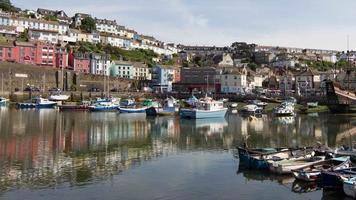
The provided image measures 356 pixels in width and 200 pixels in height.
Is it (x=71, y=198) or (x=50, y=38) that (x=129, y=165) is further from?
(x=50, y=38)

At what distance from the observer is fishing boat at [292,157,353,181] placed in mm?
20312

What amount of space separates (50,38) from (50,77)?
78.3 ft

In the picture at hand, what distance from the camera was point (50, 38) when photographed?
113625 millimetres

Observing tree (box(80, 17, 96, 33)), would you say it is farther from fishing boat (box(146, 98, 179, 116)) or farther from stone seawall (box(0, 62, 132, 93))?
fishing boat (box(146, 98, 179, 116))

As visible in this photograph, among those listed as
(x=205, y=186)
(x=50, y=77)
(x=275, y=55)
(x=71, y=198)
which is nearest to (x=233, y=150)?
(x=205, y=186)

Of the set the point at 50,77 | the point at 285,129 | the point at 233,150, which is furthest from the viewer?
the point at 50,77

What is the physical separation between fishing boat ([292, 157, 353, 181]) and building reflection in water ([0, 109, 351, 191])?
8522 mm

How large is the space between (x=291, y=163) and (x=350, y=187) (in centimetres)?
485

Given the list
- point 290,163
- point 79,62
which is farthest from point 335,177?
point 79,62

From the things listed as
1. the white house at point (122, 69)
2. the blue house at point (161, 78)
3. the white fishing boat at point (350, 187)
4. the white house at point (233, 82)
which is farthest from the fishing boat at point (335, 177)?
the blue house at point (161, 78)

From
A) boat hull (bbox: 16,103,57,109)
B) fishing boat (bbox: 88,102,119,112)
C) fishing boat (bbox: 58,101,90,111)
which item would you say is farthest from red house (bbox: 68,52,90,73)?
fishing boat (bbox: 88,102,119,112)

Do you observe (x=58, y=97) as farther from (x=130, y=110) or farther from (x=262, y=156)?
(x=262, y=156)

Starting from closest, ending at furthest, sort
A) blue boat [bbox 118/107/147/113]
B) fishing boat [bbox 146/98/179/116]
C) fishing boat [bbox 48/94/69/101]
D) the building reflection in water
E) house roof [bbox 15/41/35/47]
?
the building reflection in water → fishing boat [bbox 146/98/179/116] → blue boat [bbox 118/107/147/113] → fishing boat [bbox 48/94/69/101] → house roof [bbox 15/41/35/47]

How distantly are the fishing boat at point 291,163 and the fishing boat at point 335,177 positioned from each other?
2290 mm
